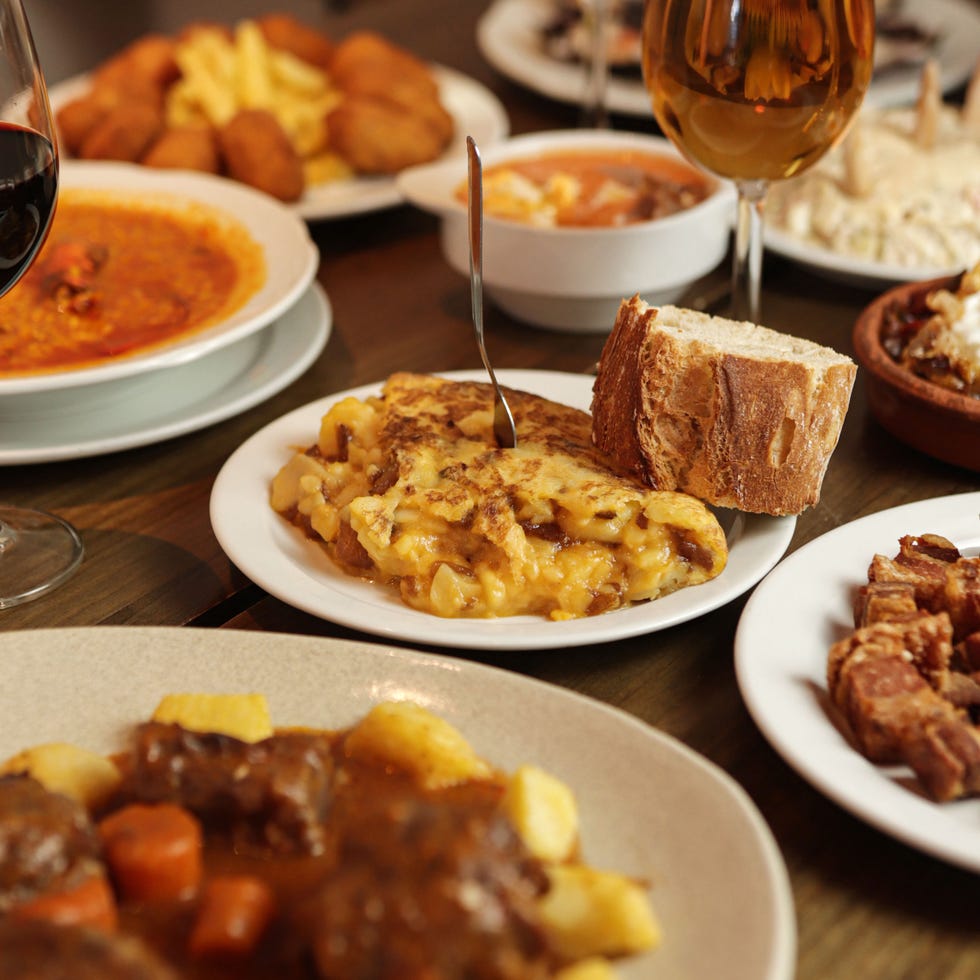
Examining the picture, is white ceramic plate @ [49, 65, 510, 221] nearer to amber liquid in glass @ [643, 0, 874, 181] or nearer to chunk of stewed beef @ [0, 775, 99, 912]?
amber liquid in glass @ [643, 0, 874, 181]

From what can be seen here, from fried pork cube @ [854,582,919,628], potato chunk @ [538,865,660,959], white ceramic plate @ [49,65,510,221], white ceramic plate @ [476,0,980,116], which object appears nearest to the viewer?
potato chunk @ [538,865,660,959]

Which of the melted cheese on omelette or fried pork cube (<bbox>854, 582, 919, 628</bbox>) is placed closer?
fried pork cube (<bbox>854, 582, 919, 628</bbox>)

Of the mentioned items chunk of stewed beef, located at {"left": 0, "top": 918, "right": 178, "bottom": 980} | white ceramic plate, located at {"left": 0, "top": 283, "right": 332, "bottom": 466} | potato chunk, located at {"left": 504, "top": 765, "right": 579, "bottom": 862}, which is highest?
chunk of stewed beef, located at {"left": 0, "top": 918, "right": 178, "bottom": 980}

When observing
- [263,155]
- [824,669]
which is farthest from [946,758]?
[263,155]

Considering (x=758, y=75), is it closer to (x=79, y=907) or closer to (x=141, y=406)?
(x=141, y=406)

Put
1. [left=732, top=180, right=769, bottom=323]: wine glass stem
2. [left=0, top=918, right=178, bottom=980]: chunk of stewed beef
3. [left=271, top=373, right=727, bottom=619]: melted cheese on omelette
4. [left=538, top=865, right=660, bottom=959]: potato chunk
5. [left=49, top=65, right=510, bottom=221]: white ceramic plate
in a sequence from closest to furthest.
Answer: [left=0, top=918, right=178, bottom=980]: chunk of stewed beef, [left=538, top=865, right=660, bottom=959]: potato chunk, [left=271, top=373, right=727, bottom=619]: melted cheese on omelette, [left=732, top=180, right=769, bottom=323]: wine glass stem, [left=49, top=65, right=510, bottom=221]: white ceramic plate

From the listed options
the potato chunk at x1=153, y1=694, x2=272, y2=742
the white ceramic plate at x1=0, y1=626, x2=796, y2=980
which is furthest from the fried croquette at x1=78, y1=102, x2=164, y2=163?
the potato chunk at x1=153, y1=694, x2=272, y2=742

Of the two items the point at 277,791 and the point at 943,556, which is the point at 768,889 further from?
the point at 943,556

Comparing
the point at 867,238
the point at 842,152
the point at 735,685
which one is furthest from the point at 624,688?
the point at 842,152
